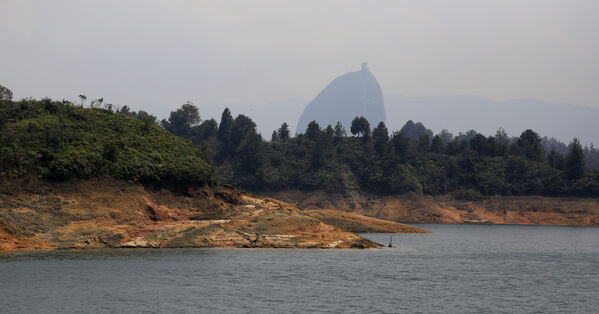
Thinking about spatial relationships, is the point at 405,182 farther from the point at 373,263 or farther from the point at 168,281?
the point at 168,281

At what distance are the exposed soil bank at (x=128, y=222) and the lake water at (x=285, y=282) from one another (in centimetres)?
257

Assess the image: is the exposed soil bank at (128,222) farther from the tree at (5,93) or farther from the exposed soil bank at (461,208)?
the exposed soil bank at (461,208)

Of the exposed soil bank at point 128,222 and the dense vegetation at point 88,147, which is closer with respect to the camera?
the exposed soil bank at point 128,222

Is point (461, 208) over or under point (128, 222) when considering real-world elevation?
over

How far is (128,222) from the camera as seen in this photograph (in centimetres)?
7544

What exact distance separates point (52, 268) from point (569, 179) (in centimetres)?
17664

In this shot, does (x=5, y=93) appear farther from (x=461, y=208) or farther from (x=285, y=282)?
(x=461, y=208)

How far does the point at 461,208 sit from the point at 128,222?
5468 inches

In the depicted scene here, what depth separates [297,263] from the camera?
207 feet

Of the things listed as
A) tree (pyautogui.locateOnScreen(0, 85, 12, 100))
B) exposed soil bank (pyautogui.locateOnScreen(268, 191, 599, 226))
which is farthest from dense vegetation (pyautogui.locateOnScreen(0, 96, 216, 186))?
exposed soil bank (pyautogui.locateOnScreen(268, 191, 599, 226))

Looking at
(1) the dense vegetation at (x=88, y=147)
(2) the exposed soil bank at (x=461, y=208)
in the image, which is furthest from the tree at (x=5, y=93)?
(2) the exposed soil bank at (x=461, y=208)

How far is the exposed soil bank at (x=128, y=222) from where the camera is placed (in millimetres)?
68394

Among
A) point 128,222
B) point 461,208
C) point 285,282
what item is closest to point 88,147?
point 128,222

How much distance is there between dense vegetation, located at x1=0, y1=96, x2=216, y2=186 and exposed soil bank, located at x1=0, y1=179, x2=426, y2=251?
1972mm
